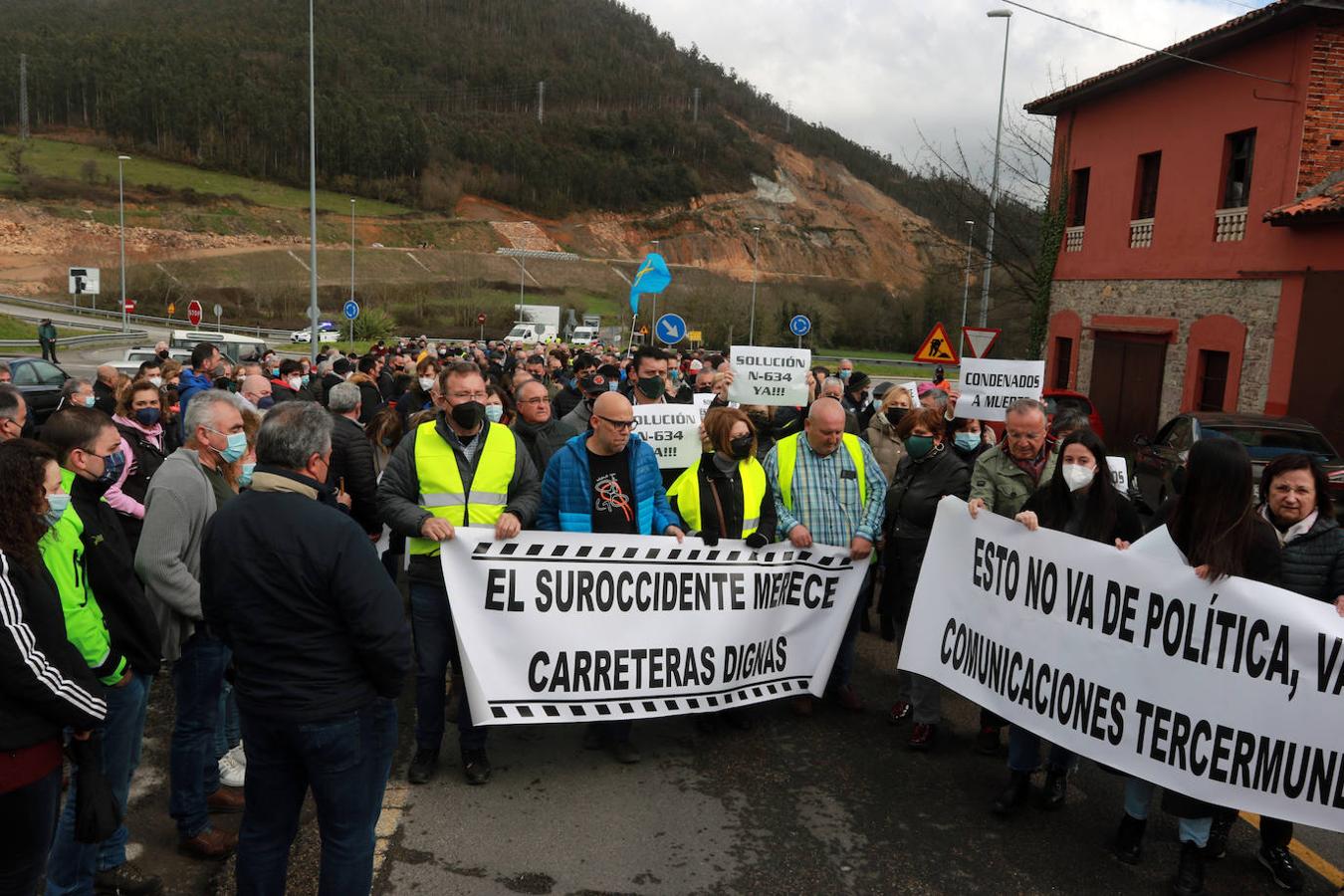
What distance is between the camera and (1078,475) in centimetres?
516

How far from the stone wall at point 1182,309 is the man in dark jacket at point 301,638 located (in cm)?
1890

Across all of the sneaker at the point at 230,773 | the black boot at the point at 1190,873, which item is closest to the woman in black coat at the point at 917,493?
the black boot at the point at 1190,873

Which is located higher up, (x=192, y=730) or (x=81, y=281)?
(x=81, y=281)

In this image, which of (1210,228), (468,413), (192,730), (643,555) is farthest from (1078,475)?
(1210,228)

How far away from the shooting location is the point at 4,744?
122 inches

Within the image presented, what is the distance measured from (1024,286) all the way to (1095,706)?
81.3ft

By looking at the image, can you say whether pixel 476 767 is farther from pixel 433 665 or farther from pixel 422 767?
pixel 433 665

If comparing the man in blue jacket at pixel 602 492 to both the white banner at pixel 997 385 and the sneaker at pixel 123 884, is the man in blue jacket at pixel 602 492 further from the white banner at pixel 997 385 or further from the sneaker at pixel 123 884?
the white banner at pixel 997 385

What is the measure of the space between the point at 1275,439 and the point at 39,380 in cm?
2046

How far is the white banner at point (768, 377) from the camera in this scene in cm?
952

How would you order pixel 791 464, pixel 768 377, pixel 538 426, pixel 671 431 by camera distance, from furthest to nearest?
pixel 768 377 < pixel 671 431 < pixel 538 426 < pixel 791 464

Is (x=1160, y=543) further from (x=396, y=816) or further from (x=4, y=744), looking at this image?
(x=4, y=744)

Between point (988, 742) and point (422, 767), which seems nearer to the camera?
point (422, 767)

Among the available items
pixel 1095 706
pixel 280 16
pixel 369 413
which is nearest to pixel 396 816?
pixel 1095 706
